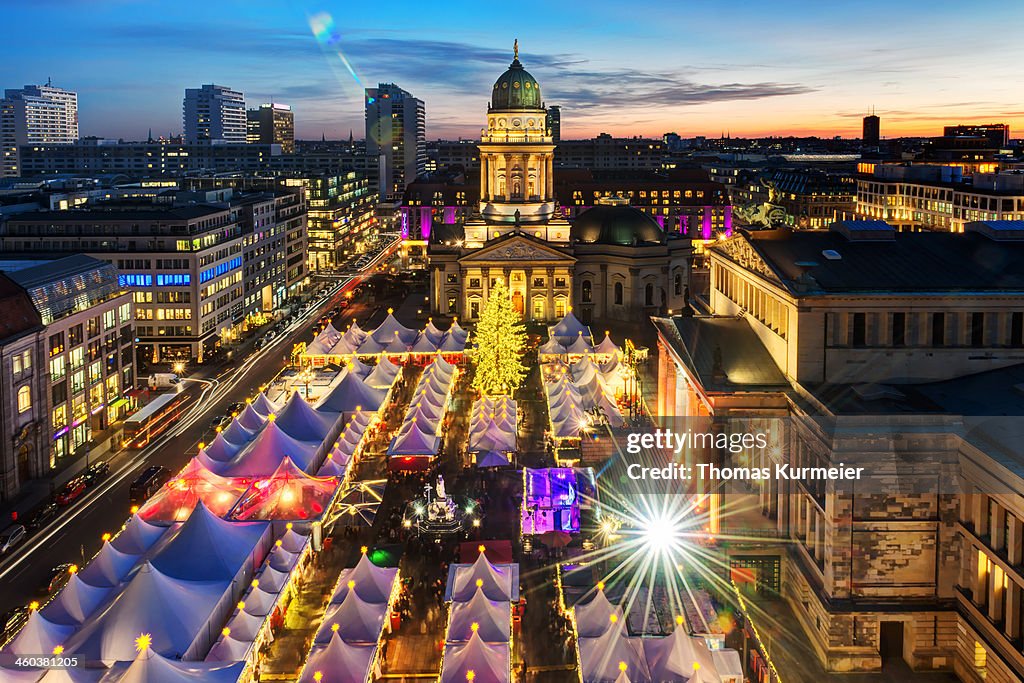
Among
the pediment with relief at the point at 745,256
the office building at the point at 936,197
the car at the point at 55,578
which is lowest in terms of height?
the car at the point at 55,578

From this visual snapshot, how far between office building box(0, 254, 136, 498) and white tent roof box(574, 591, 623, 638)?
4198cm

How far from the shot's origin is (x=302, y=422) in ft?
227

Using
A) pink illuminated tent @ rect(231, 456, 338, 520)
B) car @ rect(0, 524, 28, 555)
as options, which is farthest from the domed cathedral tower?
car @ rect(0, 524, 28, 555)

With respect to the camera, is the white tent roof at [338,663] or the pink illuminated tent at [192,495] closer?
the white tent roof at [338,663]

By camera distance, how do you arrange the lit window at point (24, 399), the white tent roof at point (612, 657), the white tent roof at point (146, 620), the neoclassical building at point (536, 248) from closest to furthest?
the white tent roof at point (612, 657), the white tent roof at point (146, 620), the lit window at point (24, 399), the neoclassical building at point (536, 248)

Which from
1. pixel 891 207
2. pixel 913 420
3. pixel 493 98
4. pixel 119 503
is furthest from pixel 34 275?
pixel 891 207

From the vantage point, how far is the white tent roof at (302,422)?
68.4 metres

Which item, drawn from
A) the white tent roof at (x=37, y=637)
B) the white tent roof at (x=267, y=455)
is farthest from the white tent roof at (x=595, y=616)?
the white tent roof at (x=267, y=455)

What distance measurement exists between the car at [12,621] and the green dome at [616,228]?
97.9 meters

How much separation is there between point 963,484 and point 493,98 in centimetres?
10832

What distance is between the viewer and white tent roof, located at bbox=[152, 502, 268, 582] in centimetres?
4566

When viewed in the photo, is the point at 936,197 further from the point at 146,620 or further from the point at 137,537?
the point at 146,620

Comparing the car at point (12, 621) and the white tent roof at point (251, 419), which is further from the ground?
the white tent roof at point (251, 419)

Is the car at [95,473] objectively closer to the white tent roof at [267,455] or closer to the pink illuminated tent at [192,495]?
the white tent roof at [267,455]
